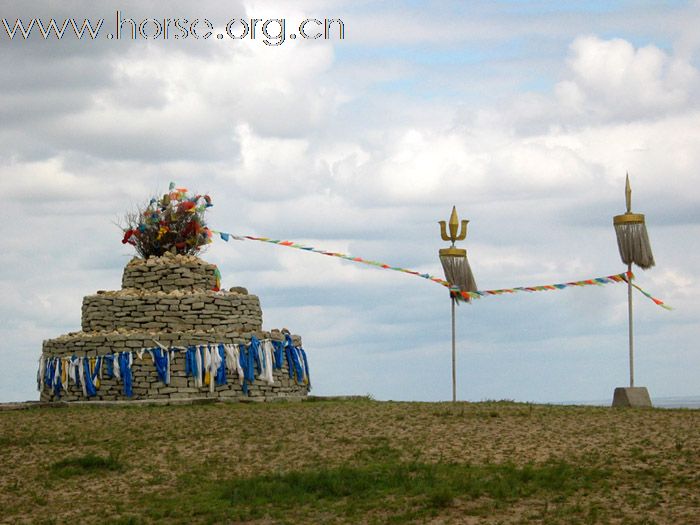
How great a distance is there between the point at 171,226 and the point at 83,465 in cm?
1114

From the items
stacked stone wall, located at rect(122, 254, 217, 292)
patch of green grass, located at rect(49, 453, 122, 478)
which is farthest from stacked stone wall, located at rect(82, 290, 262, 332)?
patch of green grass, located at rect(49, 453, 122, 478)

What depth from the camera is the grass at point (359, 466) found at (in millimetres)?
14203

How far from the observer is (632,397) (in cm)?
2245

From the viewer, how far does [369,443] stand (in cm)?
1797

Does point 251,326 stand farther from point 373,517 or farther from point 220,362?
point 373,517

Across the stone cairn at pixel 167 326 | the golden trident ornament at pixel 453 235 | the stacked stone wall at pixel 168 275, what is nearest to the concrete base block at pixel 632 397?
the golden trident ornament at pixel 453 235

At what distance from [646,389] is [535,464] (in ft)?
24.7

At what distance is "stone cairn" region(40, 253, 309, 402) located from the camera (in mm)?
24875

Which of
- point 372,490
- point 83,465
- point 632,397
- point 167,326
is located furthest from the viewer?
point 167,326

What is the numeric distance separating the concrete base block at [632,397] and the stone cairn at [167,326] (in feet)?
24.7

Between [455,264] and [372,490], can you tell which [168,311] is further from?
[372,490]

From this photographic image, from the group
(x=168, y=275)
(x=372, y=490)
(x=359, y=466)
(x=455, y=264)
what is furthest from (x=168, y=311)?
(x=372, y=490)

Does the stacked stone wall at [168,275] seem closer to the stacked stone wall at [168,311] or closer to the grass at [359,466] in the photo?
the stacked stone wall at [168,311]

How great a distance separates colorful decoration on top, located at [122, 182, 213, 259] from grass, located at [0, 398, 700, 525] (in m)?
6.71
